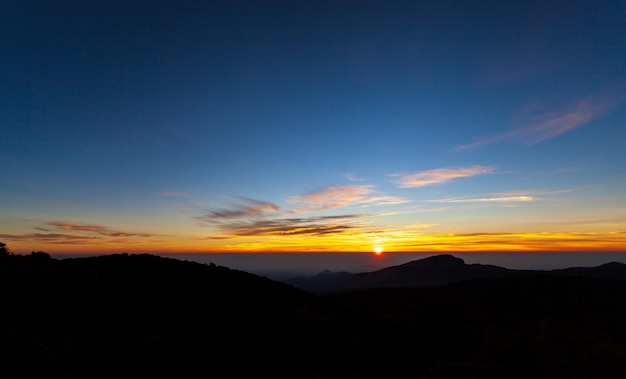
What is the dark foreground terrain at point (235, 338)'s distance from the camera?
11.5m

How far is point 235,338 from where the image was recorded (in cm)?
1934

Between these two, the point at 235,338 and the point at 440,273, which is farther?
the point at 440,273

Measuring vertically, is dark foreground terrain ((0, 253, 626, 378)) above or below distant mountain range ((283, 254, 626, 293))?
above

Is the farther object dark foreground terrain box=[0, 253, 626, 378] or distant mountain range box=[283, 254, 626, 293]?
distant mountain range box=[283, 254, 626, 293]

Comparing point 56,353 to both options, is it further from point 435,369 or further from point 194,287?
point 194,287

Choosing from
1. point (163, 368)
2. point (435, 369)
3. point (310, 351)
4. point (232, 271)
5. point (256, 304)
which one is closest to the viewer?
point (435, 369)

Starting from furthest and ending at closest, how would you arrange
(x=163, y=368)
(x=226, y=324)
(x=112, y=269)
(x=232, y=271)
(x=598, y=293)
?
(x=598, y=293)
(x=232, y=271)
(x=112, y=269)
(x=226, y=324)
(x=163, y=368)

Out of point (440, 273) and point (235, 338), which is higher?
point (235, 338)

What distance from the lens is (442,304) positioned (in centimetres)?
4516

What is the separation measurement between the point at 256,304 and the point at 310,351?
18.7m

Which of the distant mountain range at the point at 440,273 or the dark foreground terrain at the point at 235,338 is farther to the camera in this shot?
the distant mountain range at the point at 440,273

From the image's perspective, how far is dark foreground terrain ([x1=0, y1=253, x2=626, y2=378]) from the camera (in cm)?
1148

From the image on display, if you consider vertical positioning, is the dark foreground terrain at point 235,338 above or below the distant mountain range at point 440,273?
above

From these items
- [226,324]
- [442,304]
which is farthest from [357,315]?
[442,304]
